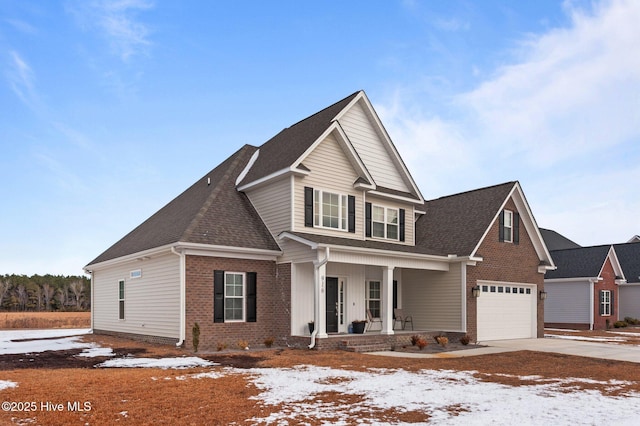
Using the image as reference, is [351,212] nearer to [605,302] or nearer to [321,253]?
[321,253]

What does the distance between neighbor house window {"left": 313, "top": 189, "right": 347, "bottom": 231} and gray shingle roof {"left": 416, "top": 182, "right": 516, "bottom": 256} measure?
509cm

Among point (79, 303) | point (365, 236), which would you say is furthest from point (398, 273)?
point (79, 303)

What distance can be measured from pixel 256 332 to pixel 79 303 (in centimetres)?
8610

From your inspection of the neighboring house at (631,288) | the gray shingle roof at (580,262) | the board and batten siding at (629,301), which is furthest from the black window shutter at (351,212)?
the board and batten siding at (629,301)

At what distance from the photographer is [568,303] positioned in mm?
35406

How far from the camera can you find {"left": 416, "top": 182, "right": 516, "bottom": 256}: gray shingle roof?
75.4ft

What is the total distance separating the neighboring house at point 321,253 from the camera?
59.1ft

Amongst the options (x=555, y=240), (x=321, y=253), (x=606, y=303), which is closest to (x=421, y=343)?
(x=321, y=253)

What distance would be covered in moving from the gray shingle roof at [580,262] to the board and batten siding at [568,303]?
0.66m

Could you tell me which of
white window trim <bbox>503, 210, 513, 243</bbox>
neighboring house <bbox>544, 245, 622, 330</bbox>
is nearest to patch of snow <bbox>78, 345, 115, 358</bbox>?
white window trim <bbox>503, 210, 513, 243</bbox>

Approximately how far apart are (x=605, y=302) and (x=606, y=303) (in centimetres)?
14

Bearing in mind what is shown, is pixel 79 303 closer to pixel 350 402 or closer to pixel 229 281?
pixel 229 281

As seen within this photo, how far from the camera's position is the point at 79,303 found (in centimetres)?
9456

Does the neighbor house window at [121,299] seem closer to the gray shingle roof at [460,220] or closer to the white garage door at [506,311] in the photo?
the gray shingle roof at [460,220]
